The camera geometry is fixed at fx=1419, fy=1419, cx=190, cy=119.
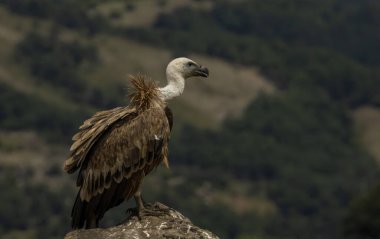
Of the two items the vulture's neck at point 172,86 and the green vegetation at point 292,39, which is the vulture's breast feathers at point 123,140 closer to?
the vulture's neck at point 172,86

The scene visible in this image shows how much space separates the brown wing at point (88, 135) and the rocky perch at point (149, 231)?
92cm

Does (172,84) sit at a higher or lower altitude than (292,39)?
lower

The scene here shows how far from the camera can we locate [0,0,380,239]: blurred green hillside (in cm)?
10250

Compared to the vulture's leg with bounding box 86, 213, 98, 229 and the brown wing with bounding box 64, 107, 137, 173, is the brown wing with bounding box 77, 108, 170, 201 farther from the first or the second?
the vulture's leg with bounding box 86, 213, 98, 229

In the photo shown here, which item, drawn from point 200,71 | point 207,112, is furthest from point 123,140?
point 207,112

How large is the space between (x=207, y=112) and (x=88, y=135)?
115 metres

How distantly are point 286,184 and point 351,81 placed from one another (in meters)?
29.8

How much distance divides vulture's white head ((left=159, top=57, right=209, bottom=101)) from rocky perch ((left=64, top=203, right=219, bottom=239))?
65.4 inches

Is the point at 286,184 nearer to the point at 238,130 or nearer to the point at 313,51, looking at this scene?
the point at 238,130

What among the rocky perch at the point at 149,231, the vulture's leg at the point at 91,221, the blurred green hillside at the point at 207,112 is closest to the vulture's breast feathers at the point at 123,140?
the vulture's leg at the point at 91,221

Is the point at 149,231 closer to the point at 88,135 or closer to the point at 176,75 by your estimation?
the point at 88,135

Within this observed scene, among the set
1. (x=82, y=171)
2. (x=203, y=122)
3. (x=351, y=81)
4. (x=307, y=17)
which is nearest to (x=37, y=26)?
(x=203, y=122)

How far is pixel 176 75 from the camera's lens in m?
17.2

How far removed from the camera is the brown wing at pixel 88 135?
643 inches
